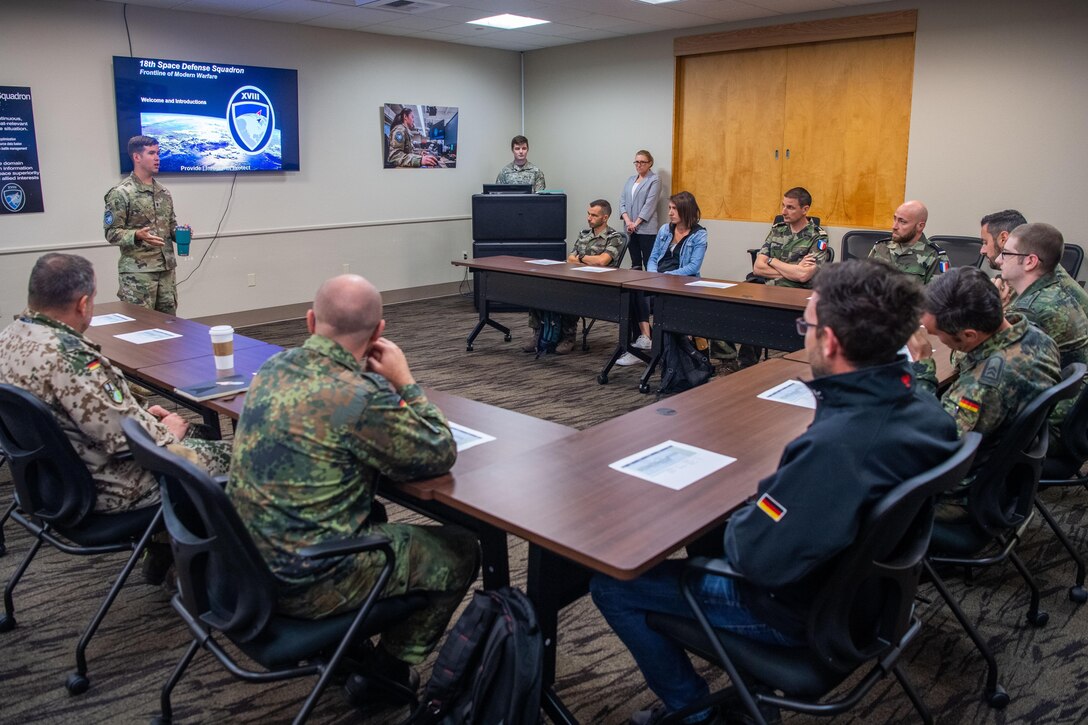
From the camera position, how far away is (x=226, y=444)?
8.76ft

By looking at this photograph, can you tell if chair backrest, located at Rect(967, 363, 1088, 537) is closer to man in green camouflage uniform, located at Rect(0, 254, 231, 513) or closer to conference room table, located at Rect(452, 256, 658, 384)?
man in green camouflage uniform, located at Rect(0, 254, 231, 513)

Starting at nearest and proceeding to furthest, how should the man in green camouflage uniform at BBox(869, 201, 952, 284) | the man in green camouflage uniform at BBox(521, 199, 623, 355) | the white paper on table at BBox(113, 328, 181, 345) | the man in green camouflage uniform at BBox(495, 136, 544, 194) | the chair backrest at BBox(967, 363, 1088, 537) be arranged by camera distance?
1. the chair backrest at BBox(967, 363, 1088, 537)
2. the white paper on table at BBox(113, 328, 181, 345)
3. the man in green camouflage uniform at BBox(869, 201, 952, 284)
4. the man in green camouflage uniform at BBox(521, 199, 623, 355)
5. the man in green camouflage uniform at BBox(495, 136, 544, 194)

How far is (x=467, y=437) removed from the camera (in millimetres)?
2293

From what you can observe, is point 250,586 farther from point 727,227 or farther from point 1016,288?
point 727,227

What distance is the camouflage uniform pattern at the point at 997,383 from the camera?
88.2 inches

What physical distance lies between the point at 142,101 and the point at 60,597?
492 cm

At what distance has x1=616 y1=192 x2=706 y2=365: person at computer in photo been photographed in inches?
220

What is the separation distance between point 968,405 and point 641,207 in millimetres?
6144

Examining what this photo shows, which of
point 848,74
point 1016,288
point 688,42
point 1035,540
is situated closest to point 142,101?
point 688,42

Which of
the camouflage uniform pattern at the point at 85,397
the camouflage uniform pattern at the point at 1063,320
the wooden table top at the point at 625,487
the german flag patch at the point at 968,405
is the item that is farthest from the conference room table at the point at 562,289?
the camouflage uniform pattern at the point at 85,397

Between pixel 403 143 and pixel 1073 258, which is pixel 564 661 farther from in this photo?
pixel 403 143

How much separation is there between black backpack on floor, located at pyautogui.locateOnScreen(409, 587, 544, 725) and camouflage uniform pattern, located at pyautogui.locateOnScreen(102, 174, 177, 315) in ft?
13.3

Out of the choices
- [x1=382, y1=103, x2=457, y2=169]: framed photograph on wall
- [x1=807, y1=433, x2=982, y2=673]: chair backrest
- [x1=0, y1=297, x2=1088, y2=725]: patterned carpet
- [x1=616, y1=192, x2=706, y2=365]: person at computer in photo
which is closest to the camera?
[x1=807, y1=433, x2=982, y2=673]: chair backrest

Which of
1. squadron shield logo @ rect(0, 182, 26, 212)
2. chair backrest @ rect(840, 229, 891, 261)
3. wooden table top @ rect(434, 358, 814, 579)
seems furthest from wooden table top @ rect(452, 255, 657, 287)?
squadron shield logo @ rect(0, 182, 26, 212)
